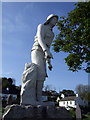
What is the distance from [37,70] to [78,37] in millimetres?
8623

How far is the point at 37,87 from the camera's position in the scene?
4.73 meters

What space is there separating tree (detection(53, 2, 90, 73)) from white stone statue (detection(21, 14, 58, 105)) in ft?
23.5

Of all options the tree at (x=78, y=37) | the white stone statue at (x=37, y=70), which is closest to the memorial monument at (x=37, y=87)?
the white stone statue at (x=37, y=70)

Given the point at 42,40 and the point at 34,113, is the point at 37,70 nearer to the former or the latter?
the point at 42,40

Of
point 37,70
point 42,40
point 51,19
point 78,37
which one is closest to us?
point 37,70

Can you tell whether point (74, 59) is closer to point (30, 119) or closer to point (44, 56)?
point (44, 56)

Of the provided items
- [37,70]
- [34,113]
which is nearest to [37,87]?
[37,70]

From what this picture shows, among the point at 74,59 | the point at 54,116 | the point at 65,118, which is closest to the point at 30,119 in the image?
the point at 54,116

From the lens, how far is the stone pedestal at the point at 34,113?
12.5 feet

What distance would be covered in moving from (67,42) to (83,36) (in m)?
1.78

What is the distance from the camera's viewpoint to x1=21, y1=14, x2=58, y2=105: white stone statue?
14.7 ft

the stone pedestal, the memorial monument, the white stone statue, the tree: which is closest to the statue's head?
the memorial monument

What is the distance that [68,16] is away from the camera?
13.9 metres

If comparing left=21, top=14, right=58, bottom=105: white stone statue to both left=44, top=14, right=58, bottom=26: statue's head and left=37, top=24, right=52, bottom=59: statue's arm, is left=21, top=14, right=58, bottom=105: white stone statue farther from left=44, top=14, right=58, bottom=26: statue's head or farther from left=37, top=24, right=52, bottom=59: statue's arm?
left=44, top=14, right=58, bottom=26: statue's head
